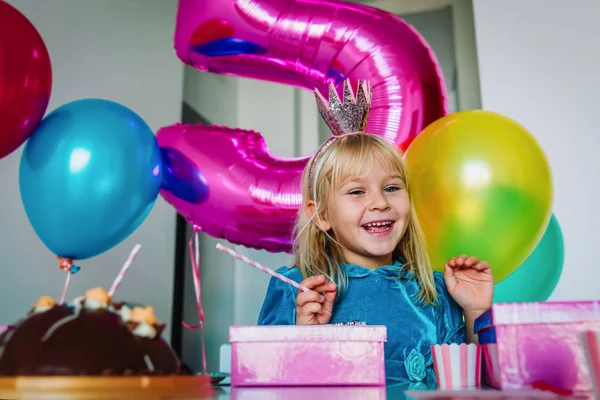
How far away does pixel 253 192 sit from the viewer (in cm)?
147

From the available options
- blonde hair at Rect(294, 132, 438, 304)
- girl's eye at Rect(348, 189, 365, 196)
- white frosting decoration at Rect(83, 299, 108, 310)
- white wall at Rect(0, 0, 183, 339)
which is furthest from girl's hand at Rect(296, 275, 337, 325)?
white wall at Rect(0, 0, 183, 339)

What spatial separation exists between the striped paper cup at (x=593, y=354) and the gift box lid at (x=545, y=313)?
8cm

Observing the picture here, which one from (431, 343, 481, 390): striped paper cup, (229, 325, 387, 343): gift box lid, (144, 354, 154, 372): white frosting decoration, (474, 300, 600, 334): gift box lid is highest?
(474, 300, 600, 334): gift box lid

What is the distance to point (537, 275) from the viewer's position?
1516 millimetres

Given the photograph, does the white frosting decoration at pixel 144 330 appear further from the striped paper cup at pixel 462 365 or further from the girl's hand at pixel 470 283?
the girl's hand at pixel 470 283

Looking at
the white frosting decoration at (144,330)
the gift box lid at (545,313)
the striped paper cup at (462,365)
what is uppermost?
the gift box lid at (545,313)

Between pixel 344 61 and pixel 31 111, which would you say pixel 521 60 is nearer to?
pixel 344 61

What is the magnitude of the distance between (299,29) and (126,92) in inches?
42.2

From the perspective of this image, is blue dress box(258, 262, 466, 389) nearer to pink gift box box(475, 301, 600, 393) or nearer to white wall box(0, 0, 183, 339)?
pink gift box box(475, 301, 600, 393)

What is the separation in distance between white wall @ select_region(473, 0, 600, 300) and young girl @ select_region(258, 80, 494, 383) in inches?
31.7

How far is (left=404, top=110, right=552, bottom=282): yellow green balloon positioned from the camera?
3.83 ft

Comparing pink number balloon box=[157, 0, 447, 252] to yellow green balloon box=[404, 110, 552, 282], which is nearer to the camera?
yellow green balloon box=[404, 110, 552, 282]

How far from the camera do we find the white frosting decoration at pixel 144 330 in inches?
22.2

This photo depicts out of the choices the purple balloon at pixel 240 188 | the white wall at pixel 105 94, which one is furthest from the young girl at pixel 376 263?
the white wall at pixel 105 94
